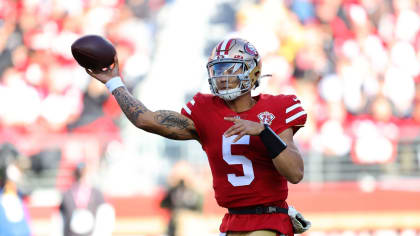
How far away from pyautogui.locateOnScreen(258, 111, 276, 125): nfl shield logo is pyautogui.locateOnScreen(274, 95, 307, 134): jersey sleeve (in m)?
0.05

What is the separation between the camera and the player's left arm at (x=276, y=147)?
12.0ft

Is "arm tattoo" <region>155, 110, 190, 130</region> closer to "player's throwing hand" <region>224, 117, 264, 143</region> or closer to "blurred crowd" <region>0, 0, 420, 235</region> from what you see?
"player's throwing hand" <region>224, 117, 264, 143</region>

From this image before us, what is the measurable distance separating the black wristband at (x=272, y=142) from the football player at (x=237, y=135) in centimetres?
13

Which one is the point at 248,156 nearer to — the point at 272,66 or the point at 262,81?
the point at 262,81

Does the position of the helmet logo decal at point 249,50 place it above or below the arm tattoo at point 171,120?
above

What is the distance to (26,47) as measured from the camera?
1245 cm

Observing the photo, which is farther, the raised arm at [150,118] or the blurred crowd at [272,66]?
the blurred crowd at [272,66]

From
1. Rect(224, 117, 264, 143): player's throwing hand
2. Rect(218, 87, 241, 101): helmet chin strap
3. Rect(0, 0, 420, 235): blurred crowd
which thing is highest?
Rect(0, 0, 420, 235): blurred crowd

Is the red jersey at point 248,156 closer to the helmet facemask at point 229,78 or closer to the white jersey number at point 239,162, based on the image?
the white jersey number at point 239,162

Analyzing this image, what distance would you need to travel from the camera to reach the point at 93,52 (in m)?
4.07

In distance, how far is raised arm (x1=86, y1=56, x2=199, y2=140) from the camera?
13.1ft

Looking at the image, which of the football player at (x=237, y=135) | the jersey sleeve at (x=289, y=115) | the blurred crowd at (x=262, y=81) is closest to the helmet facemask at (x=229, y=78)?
the football player at (x=237, y=135)

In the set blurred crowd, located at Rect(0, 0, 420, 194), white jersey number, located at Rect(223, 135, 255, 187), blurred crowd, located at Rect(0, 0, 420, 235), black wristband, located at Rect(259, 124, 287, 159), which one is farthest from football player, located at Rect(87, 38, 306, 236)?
blurred crowd, located at Rect(0, 0, 420, 194)

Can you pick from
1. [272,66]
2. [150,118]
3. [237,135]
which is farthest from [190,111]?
[272,66]
